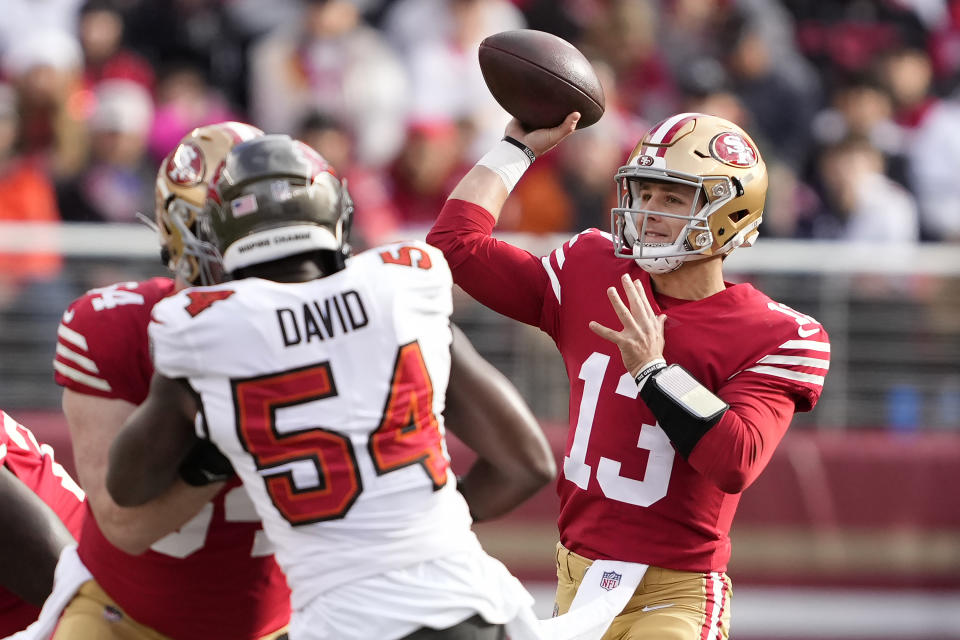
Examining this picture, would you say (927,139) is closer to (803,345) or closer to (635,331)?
(803,345)

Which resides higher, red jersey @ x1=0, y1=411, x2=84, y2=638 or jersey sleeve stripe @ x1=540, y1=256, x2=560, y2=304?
jersey sleeve stripe @ x1=540, y1=256, x2=560, y2=304

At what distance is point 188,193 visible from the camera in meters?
3.42

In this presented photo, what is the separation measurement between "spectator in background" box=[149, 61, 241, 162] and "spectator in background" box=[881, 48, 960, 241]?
4413 millimetres

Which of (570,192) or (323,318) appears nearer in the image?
(323,318)

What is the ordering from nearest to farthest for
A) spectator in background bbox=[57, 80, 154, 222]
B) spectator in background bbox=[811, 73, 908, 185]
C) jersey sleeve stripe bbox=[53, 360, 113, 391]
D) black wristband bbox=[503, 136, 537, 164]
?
jersey sleeve stripe bbox=[53, 360, 113, 391]
black wristband bbox=[503, 136, 537, 164]
spectator in background bbox=[57, 80, 154, 222]
spectator in background bbox=[811, 73, 908, 185]

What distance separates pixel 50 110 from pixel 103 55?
2.86 ft

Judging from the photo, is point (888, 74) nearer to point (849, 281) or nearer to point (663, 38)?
point (663, 38)

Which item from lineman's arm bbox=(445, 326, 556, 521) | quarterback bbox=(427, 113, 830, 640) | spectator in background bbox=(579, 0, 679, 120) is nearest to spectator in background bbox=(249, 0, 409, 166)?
spectator in background bbox=(579, 0, 679, 120)

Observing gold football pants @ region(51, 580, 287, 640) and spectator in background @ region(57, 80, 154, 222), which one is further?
spectator in background @ region(57, 80, 154, 222)

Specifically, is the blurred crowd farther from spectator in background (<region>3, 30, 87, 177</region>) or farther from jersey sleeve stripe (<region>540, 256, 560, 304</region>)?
jersey sleeve stripe (<region>540, 256, 560, 304</region>)

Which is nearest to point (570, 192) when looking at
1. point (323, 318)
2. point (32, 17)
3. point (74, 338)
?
A: point (32, 17)

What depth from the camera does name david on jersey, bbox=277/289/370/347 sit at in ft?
9.21

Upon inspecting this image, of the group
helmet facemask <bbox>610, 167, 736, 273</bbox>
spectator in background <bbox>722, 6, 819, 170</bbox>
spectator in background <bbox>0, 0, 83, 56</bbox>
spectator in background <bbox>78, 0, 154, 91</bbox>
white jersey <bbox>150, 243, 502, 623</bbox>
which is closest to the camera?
white jersey <bbox>150, 243, 502, 623</bbox>

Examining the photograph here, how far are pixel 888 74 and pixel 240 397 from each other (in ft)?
25.4
